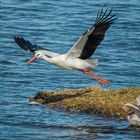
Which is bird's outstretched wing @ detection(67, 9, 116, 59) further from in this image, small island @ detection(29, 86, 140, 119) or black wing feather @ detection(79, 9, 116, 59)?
small island @ detection(29, 86, 140, 119)

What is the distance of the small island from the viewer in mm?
14555

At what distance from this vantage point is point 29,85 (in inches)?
714

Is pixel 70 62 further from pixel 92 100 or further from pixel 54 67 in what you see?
pixel 54 67

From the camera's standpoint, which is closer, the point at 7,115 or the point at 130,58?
the point at 7,115

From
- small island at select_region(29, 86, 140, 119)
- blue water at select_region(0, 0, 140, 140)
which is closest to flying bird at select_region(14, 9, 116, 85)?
small island at select_region(29, 86, 140, 119)

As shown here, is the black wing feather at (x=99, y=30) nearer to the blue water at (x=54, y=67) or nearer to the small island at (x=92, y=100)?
the small island at (x=92, y=100)

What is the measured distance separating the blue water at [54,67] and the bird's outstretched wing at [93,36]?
1508 mm

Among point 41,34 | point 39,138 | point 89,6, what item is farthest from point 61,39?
point 39,138

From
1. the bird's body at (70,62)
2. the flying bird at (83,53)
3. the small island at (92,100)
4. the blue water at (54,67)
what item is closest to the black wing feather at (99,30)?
the flying bird at (83,53)

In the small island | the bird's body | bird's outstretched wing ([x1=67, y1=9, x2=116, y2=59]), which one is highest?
bird's outstretched wing ([x1=67, y1=9, x2=116, y2=59])

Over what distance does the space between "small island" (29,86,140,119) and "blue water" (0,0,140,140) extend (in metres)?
0.24

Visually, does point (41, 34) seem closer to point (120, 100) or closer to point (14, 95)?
point (14, 95)

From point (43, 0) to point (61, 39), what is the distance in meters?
7.66

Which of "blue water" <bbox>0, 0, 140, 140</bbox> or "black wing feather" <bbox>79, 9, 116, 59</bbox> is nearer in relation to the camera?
"blue water" <bbox>0, 0, 140, 140</bbox>
